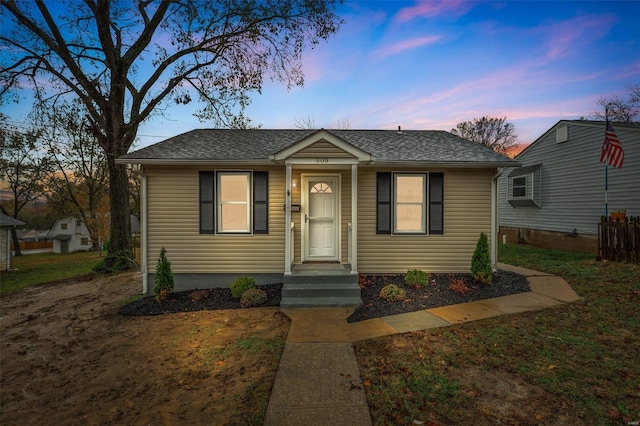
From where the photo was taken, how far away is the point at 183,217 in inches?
287

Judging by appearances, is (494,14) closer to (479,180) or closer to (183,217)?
(479,180)

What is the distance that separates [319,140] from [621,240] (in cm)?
998

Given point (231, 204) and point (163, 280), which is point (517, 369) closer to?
point (231, 204)

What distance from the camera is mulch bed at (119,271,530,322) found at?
5816mm

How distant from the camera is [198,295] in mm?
A: 6770

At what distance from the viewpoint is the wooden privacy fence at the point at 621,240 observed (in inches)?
341

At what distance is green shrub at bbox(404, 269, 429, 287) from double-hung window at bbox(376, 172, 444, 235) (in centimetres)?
115

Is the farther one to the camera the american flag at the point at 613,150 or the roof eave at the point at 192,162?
the american flag at the point at 613,150

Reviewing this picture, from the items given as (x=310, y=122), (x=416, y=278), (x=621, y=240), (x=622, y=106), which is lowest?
(x=416, y=278)

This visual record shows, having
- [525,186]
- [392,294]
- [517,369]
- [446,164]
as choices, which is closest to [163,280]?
[392,294]

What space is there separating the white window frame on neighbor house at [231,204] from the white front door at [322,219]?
1521mm

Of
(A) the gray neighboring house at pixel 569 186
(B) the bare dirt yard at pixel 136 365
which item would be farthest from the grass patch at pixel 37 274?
(A) the gray neighboring house at pixel 569 186

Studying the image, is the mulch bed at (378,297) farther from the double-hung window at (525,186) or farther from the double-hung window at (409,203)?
the double-hung window at (525,186)

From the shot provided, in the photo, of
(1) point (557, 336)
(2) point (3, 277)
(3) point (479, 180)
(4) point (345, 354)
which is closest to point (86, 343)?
(4) point (345, 354)
